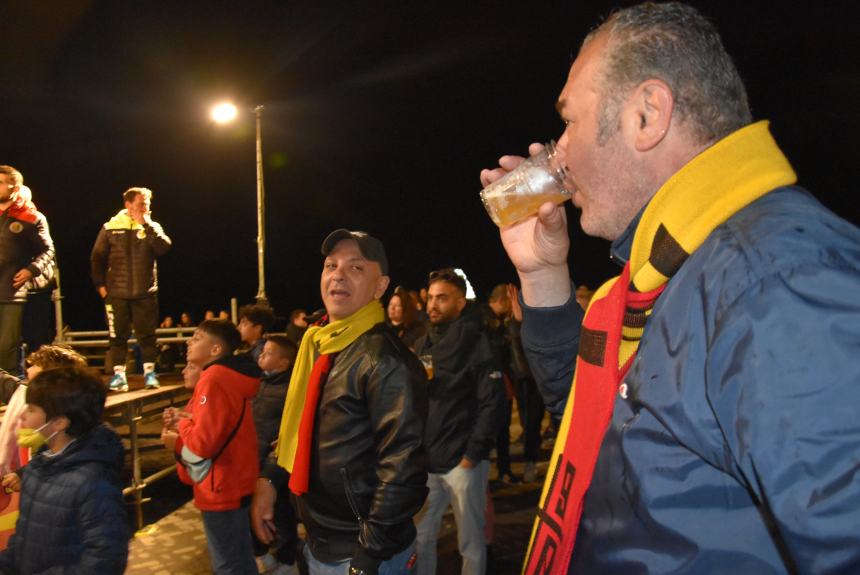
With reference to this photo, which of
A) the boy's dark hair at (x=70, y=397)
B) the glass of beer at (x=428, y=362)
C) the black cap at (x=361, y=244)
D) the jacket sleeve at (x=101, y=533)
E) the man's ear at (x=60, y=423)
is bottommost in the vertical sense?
the jacket sleeve at (x=101, y=533)

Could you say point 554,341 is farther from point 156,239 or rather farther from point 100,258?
point 100,258

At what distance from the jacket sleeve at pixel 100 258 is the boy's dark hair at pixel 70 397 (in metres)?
4.71

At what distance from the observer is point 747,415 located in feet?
2.75

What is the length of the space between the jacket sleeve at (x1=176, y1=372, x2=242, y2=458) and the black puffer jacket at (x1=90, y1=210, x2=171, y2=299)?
4044 mm

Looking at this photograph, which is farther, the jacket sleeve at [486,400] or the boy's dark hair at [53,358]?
the jacket sleeve at [486,400]

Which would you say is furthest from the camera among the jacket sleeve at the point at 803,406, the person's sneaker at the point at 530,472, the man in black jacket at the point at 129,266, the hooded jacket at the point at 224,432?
the person's sneaker at the point at 530,472

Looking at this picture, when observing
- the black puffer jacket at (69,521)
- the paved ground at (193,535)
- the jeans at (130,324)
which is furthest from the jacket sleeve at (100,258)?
the black puffer jacket at (69,521)

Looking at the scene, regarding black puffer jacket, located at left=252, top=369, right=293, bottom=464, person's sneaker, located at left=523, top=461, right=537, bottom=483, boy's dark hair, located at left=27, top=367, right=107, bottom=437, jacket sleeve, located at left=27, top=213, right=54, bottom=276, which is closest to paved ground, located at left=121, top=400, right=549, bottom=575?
person's sneaker, located at left=523, top=461, right=537, bottom=483

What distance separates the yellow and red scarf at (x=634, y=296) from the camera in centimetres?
107

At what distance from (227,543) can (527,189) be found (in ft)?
12.6

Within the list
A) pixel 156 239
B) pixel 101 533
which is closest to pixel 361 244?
pixel 101 533

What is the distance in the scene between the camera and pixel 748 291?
34.3 inches

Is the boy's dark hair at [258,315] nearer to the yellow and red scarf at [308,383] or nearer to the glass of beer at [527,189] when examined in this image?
the yellow and red scarf at [308,383]

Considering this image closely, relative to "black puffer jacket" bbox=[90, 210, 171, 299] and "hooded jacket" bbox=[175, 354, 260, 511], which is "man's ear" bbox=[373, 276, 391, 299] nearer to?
"hooded jacket" bbox=[175, 354, 260, 511]
